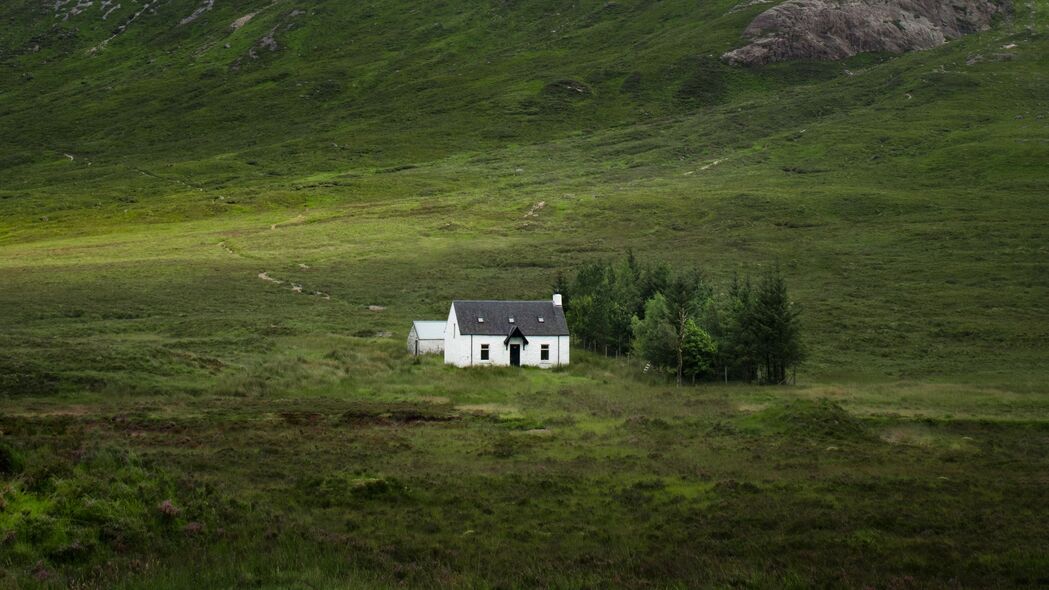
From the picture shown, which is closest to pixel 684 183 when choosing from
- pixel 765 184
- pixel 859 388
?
pixel 765 184

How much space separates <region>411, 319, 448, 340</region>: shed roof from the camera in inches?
2837

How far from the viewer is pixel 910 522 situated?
74.4 feet

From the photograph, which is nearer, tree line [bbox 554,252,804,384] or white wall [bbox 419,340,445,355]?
tree line [bbox 554,252,804,384]

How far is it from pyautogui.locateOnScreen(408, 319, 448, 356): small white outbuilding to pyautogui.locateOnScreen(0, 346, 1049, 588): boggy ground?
25.7 m

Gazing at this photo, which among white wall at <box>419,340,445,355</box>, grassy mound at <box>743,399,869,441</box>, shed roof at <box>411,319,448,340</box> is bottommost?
grassy mound at <box>743,399,869,441</box>

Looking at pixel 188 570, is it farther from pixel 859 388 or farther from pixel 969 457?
pixel 859 388

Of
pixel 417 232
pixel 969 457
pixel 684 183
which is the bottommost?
pixel 969 457

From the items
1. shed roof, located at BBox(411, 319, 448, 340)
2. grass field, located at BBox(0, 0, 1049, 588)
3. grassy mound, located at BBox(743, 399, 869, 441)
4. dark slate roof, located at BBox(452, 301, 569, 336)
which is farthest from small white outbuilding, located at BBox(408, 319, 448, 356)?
grassy mound, located at BBox(743, 399, 869, 441)

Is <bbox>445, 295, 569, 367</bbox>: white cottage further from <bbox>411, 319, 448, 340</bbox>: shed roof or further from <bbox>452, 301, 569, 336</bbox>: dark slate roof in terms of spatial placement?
<bbox>411, 319, 448, 340</bbox>: shed roof

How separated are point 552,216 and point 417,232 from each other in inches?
1027

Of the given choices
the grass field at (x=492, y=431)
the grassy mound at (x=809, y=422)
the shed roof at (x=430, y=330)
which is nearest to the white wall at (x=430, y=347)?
the shed roof at (x=430, y=330)

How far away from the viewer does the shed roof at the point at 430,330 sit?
236ft

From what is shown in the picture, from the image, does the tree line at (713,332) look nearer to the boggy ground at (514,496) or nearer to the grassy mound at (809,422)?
the boggy ground at (514,496)

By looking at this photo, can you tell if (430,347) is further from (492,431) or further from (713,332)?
(492,431)
